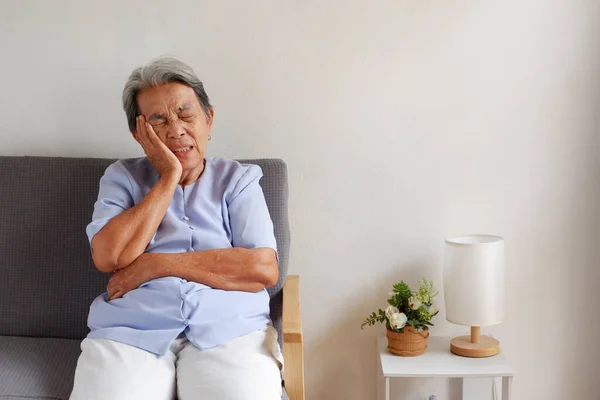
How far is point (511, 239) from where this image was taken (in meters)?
2.45

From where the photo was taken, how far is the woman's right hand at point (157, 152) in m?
2.01

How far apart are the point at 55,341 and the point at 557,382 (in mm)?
1656

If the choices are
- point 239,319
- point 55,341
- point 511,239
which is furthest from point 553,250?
point 55,341

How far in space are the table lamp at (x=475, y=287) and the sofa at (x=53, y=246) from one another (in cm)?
48

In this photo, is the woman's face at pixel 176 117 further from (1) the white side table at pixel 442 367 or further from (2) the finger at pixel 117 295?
(1) the white side table at pixel 442 367

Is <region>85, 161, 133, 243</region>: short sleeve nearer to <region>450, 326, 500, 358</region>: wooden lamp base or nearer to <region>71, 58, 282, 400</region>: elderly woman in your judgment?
<region>71, 58, 282, 400</region>: elderly woman

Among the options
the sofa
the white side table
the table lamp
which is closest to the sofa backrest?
the sofa

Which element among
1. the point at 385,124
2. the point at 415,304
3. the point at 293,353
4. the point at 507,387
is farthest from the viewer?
the point at 385,124

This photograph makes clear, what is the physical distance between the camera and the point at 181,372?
5.84 ft

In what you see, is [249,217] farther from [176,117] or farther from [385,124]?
[385,124]

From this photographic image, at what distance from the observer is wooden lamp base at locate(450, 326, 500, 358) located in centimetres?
223

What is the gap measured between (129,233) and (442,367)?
1.00 m

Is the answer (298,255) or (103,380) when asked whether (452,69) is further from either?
(103,380)

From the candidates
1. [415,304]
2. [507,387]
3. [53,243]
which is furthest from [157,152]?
[507,387]
